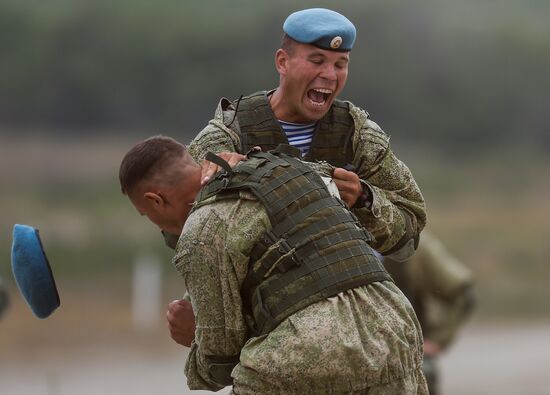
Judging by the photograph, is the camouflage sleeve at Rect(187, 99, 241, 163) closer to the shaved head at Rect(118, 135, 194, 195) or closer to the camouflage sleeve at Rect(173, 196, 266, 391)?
the shaved head at Rect(118, 135, 194, 195)

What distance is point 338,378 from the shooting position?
13.3 ft

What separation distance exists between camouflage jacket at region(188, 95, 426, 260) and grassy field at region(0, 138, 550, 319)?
1447 centimetres

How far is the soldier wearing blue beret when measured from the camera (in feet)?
14.0

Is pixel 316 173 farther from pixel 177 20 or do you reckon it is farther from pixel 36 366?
pixel 177 20

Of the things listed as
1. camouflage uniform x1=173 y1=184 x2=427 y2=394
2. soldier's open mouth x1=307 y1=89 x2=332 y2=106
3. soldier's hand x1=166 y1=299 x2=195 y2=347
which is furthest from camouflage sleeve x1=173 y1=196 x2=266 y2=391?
soldier's open mouth x1=307 y1=89 x2=332 y2=106

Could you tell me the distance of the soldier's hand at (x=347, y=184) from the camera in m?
4.49

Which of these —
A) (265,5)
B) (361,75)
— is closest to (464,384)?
(361,75)

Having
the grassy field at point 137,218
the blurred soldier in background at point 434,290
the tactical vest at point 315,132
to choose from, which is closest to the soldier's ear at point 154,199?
the tactical vest at point 315,132

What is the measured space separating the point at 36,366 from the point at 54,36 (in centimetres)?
1085

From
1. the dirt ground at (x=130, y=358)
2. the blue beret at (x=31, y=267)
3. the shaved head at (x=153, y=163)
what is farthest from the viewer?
the dirt ground at (x=130, y=358)

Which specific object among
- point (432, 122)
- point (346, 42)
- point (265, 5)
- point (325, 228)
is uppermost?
point (346, 42)

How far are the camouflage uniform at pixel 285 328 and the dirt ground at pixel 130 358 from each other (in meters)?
8.76

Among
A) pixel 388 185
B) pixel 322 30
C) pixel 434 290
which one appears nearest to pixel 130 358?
pixel 434 290

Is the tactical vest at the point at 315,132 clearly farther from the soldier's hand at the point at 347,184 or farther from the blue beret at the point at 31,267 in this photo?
the blue beret at the point at 31,267
